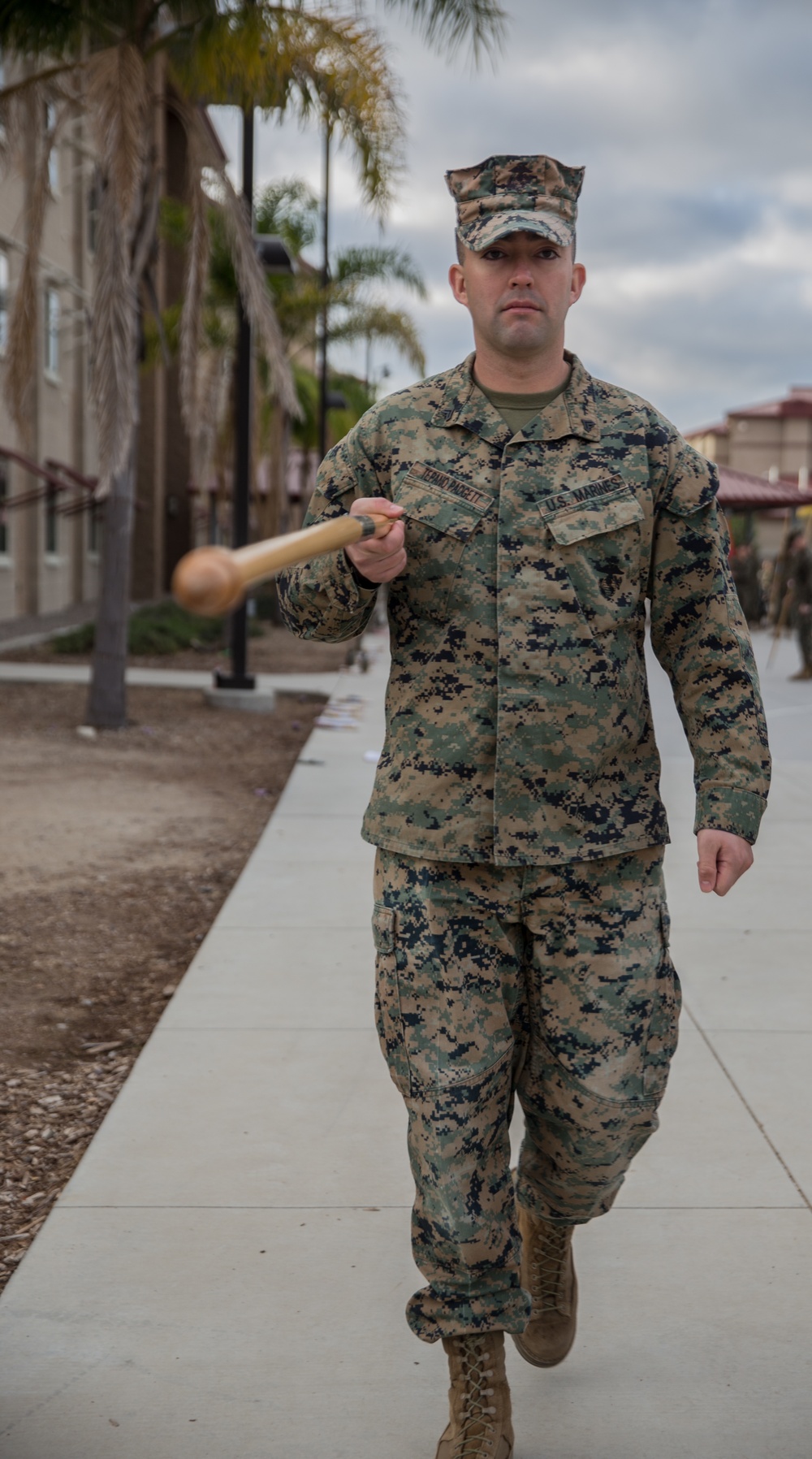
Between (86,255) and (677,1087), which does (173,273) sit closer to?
(86,255)

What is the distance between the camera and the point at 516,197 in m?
2.54

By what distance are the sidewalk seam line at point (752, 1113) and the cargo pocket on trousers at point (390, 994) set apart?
1.40 m

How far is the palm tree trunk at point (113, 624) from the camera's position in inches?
468

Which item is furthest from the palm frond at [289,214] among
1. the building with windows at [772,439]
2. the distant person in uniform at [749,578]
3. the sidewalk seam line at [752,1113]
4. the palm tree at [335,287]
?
the building with windows at [772,439]

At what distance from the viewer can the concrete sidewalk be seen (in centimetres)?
265

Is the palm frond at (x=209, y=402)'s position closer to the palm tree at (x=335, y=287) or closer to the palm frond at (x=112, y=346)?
the palm tree at (x=335, y=287)

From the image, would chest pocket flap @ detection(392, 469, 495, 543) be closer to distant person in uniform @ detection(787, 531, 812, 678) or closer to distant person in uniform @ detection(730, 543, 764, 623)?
distant person in uniform @ detection(787, 531, 812, 678)

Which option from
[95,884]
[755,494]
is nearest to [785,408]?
[755,494]

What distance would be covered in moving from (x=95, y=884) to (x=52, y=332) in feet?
77.6

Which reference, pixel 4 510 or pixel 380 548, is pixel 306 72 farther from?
pixel 4 510

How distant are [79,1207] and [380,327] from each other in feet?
84.5

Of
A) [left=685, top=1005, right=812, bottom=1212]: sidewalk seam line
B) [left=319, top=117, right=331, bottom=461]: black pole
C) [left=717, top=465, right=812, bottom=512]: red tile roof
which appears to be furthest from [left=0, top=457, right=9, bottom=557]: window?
[left=685, top=1005, right=812, bottom=1212]: sidewalk seam line

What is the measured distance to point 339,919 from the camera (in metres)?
6.12

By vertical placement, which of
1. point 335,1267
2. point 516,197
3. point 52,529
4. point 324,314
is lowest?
point 335,1267
